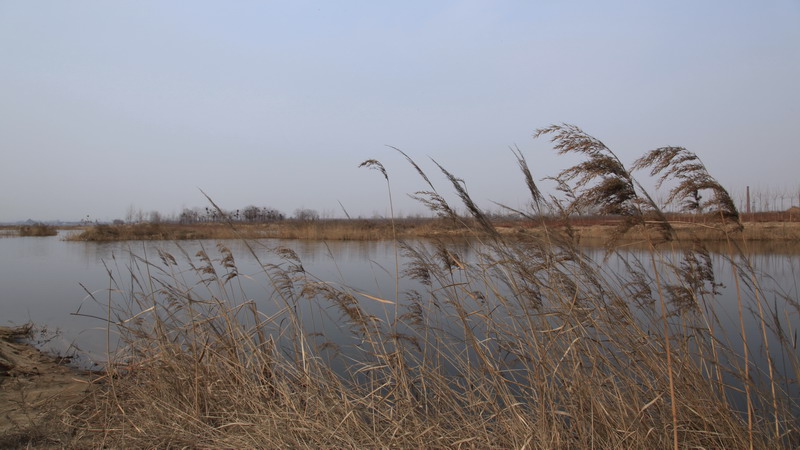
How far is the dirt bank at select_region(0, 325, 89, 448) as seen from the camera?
7.82 feet

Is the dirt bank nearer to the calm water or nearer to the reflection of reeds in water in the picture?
the reflection of reeds in water

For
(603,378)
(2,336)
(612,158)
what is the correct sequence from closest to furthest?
(612,158) < (603,378) < (2,336)

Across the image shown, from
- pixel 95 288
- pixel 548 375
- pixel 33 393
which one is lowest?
pixel 33 393

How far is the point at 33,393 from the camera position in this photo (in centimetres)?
330

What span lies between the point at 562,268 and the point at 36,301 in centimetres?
953

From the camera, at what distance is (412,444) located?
2.05m

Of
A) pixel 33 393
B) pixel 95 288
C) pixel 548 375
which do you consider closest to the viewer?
pixel 548 375

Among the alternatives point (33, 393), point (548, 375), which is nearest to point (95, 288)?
point (33, 393)

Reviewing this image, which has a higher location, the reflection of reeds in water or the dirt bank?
the reflection of reeds in water

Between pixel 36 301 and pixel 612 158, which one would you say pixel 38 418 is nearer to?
pixel 612 158

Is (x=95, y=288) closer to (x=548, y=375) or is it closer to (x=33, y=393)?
(x=33, y=393)

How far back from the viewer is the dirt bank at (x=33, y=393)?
7.82 feet

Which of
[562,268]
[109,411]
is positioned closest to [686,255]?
[562,268]

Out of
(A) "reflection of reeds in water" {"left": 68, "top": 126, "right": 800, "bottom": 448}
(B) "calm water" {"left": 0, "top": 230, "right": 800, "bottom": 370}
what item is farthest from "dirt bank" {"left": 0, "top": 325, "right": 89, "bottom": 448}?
(B) "calm water" {"left": 0, "top": 230, "right": 800, "bottom": 370}
